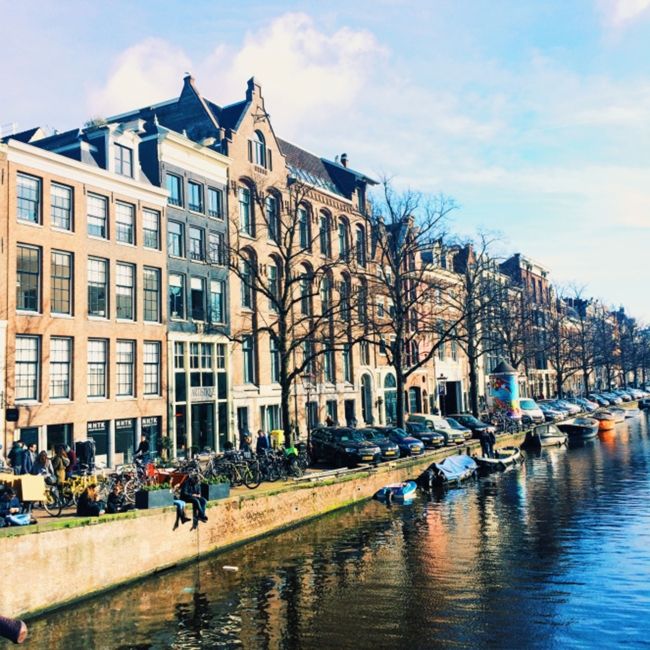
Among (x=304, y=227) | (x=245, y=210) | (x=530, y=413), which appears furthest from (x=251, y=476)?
(x=530, y=413)

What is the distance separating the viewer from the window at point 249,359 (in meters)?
40.9

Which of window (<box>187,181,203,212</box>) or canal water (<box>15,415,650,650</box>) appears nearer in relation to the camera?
canal water (<box>15,415,650,650</box>)

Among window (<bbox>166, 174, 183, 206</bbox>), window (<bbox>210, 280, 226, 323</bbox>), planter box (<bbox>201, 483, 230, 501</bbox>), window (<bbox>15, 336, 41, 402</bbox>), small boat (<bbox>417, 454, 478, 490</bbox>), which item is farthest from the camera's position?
window (<bbox>210, 280, 226, 323</bbox>)

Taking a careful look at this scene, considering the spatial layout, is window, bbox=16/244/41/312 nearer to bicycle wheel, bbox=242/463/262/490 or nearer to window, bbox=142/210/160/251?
window, bbox=142/210/160/251

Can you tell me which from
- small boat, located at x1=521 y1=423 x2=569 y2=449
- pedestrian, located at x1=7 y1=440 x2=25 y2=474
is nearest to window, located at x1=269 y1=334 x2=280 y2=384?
small boat, located at x1=521 y1=423 x2=569 y2=449

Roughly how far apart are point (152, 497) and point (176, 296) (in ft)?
60.8

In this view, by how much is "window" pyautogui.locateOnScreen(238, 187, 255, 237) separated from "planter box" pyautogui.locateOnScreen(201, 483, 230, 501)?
22.7m

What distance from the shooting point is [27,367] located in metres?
27.8

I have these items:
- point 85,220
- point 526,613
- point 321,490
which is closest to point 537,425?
point 321,490

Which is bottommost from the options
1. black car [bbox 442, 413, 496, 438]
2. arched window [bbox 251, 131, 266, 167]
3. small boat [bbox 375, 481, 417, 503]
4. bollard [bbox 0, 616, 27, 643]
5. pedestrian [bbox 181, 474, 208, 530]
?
small boat [bbox 375, 481, 417, 503]

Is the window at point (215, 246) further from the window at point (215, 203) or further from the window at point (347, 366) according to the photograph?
the window at point (347, 366)

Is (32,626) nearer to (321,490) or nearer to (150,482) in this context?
(150,482)

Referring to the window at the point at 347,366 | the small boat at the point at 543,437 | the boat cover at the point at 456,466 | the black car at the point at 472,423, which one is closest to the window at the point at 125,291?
the boat cover at the point at 456,466

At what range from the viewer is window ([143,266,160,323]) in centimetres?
3434
